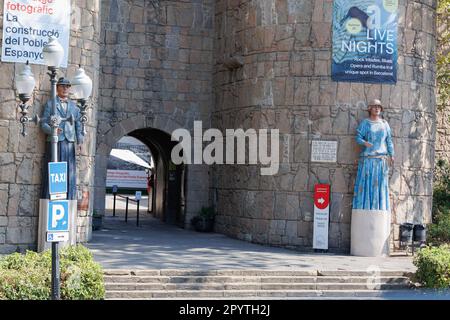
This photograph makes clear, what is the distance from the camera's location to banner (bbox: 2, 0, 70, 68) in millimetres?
15219

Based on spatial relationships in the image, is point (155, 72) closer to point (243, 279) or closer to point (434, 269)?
point (243, 279)

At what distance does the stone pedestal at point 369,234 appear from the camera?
16734 millimetres

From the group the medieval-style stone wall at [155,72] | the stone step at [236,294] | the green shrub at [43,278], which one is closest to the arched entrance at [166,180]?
the medieval-style stone wall at [155,72]

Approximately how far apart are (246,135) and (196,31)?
152 inches

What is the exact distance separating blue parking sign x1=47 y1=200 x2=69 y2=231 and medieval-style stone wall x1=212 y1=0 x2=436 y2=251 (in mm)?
7642

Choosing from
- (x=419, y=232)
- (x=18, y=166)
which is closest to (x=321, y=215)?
(x=419, y=232)

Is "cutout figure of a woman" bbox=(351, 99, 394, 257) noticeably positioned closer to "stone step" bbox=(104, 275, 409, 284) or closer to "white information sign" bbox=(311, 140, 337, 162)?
"white information sign" bbox=(311, 140, 337, 162)

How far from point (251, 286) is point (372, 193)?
181 inches

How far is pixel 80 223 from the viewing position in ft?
54.6

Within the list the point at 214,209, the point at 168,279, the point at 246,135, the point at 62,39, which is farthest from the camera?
the point at 214,209

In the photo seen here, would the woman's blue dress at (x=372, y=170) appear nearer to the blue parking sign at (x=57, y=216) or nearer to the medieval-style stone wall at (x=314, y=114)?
the medieval-style stone wall at (x=314, y=114)

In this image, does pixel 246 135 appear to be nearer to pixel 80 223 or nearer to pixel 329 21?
pixel 329 21

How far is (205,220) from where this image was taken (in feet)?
66.9

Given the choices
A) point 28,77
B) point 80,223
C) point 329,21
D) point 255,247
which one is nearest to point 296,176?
point 255,247
